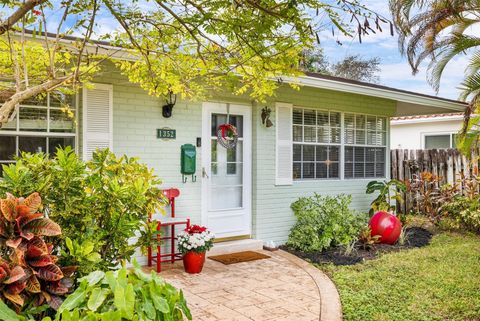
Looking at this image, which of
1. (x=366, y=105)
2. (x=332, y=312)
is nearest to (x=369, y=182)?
(x=366, y=105)

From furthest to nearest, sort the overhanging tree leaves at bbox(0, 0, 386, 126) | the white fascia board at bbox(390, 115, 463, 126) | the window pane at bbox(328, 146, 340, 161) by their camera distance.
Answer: the white fascia board at bbox(390, 115, 463, 126) → the window pane at bbox(328, 146, 340, 161) → the overhanging tree leaves at bbox(0, 0, 386, 126)

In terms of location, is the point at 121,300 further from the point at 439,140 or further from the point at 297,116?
the point at 439,140

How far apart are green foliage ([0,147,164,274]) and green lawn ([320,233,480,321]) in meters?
2.13

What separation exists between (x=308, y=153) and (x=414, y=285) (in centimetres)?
326

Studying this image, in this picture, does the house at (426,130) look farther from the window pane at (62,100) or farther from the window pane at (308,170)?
the window pane at (62,100)

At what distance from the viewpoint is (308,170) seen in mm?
7527

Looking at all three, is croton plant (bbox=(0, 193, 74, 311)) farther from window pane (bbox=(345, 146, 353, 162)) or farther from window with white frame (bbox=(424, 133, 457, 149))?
window with white frame (bbox=(424, 133, 457, 149))

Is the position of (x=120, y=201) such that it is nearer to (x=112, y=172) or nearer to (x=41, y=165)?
(x=112, y=172)

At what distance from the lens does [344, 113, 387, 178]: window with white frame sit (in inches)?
321

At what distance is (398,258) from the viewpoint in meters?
5.93

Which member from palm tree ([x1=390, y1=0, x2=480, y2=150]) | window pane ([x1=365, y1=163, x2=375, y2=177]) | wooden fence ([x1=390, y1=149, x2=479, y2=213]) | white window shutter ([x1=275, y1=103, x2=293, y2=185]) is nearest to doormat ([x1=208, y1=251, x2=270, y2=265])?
white window shutter ([x1=275, y1=103, x2=293, y2=185])

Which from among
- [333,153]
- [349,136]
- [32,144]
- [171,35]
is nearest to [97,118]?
[32,144]

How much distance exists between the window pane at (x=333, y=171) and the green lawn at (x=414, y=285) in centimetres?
200

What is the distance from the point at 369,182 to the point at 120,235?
648cm
